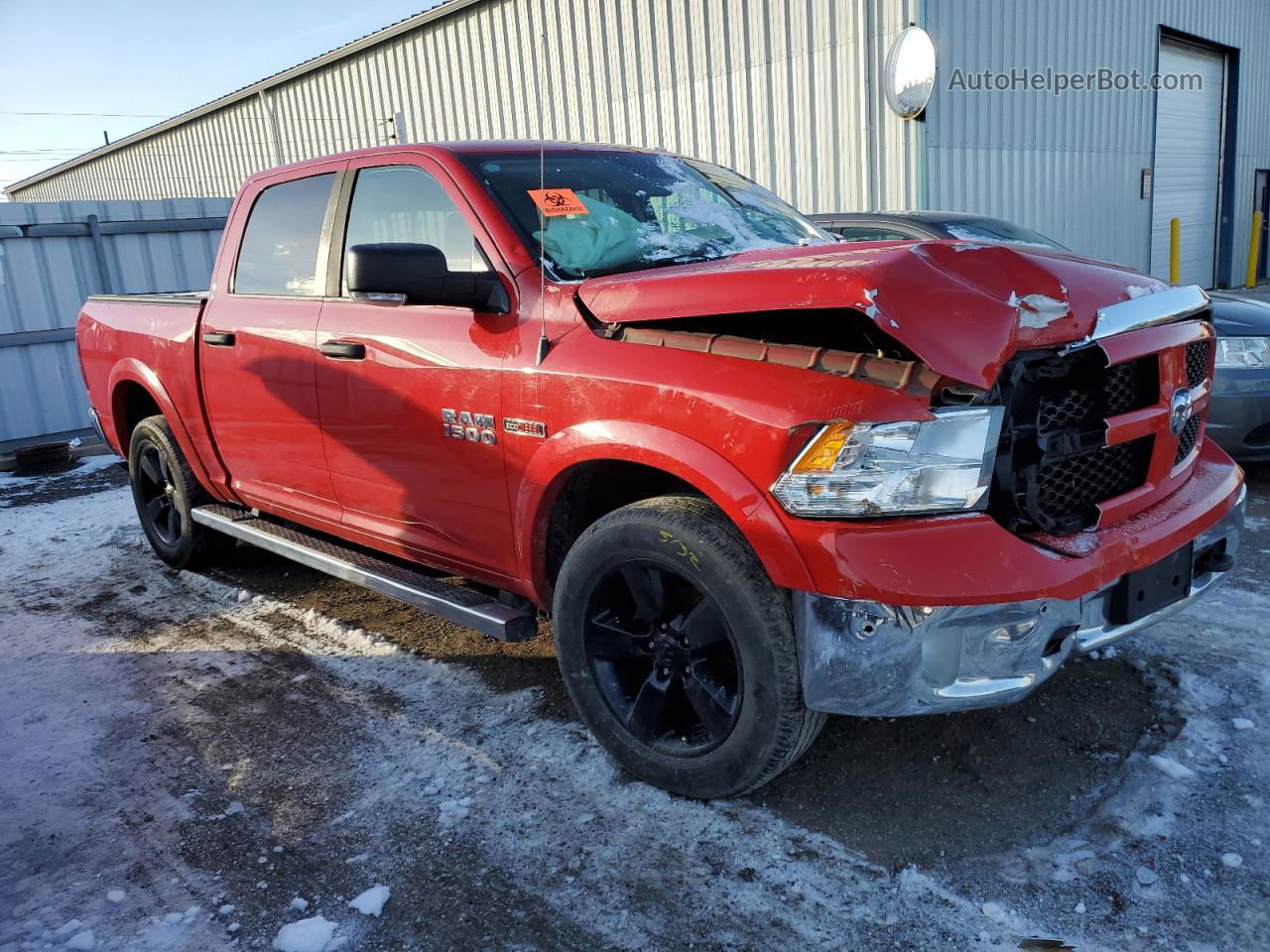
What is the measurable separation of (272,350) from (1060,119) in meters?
11.7

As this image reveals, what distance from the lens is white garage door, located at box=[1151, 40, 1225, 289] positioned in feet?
48.7

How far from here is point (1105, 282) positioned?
246 centimetres

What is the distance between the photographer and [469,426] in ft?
9.90

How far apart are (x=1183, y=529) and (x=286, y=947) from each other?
97.2 inches

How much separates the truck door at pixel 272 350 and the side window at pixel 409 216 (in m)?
0.21

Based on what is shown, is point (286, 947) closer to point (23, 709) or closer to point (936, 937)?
point (936, 937)

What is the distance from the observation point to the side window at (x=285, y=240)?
12.5 ft

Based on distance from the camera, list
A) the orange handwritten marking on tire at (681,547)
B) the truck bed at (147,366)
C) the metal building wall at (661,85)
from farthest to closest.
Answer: the metal building wall at (661,85), the truck bed at (147,366), the orange handwritten marking on tire at (681,547)

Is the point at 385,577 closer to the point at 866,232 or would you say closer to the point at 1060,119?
the point at 866,232

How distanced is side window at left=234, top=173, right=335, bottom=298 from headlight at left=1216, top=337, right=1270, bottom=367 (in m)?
4.46

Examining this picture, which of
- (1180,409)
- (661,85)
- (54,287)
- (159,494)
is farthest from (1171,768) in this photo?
(661,85)

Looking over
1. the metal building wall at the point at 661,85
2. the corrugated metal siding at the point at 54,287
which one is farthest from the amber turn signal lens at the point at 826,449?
the corrugated metal siding at the point at 54,287

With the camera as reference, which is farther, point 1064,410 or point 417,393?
point 417,393
